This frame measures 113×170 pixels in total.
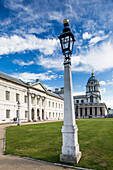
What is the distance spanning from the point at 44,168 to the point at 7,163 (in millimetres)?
1662

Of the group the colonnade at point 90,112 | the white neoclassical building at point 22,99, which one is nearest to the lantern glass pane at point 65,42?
the white neoclassical building at point 22,99

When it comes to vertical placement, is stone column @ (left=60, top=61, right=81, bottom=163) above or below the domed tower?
below

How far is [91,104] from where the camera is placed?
92188mm

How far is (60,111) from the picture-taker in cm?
6812

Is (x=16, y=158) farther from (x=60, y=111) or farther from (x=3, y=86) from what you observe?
(x=60, y=111)

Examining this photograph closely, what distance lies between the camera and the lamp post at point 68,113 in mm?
5543

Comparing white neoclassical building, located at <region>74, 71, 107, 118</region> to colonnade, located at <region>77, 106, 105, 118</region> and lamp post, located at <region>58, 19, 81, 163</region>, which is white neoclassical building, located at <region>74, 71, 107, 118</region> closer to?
colonnade, located at <region>77, 106, 105, 118</region>

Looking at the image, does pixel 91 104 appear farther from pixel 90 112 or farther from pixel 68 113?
pixel 68 113

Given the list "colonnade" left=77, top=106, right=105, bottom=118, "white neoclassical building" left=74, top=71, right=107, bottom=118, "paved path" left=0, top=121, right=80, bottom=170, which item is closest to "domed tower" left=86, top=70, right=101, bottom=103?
"white neoclassical building" left=74, top=71, right=107, bottom=118

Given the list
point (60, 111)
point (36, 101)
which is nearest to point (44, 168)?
point (36, 101)

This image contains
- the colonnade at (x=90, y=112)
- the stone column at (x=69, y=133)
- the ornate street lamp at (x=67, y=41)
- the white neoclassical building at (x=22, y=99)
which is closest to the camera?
the stone column at (x=69, y=133)

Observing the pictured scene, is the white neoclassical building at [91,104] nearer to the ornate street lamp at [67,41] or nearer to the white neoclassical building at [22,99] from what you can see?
the white neoclassical building at [22,99]

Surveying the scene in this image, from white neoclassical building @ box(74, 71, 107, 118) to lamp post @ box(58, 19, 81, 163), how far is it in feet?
290

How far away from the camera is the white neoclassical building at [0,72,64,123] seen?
3108 centimetres
